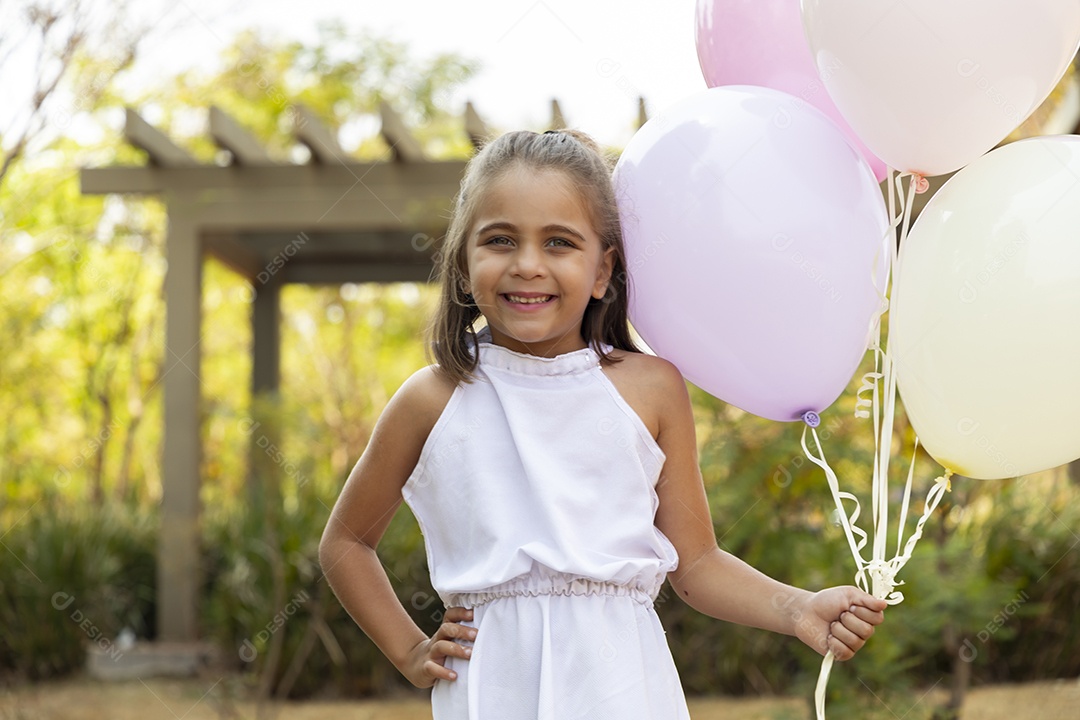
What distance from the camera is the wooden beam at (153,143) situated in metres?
6.25

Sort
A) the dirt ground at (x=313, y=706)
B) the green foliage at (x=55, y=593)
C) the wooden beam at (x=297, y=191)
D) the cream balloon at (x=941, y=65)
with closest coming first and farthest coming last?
the cream balloon at (x=941, y=65) < the dirt ground at (x=313, y=706) < the green foliage at (x=55, y=593) < the wooden beam at (x=297, y=191)

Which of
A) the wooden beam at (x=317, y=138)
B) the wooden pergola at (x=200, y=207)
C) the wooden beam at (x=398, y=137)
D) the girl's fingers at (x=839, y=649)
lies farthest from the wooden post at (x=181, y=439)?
the girl's fingers at (x=839, y=649)

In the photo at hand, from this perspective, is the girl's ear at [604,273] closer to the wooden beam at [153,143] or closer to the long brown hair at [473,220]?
the long brown hair at [473,220]

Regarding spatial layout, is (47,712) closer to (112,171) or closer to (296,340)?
(112,171)

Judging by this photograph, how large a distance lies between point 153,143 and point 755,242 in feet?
18.2

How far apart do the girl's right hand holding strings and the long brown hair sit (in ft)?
1.15

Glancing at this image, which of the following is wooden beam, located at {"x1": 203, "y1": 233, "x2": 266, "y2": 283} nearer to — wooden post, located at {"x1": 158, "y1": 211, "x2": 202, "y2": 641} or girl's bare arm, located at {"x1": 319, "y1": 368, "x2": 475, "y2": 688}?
wooden post, located at {"x1": 158, "y1": 211, "x2": 202, "y2": 641}

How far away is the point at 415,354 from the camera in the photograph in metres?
15.6

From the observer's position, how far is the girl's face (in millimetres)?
1647

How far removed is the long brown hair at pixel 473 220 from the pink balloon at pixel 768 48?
12.9 inches

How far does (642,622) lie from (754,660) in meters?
4.07

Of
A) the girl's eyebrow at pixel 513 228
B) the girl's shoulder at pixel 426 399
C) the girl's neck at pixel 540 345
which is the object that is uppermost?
the girl's eyebrow at pixel 513 228

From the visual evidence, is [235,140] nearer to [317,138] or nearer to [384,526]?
[317,138]

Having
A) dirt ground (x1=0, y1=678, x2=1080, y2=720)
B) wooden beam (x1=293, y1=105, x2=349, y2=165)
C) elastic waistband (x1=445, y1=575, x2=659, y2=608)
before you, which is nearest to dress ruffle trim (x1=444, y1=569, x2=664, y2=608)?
elastic waistband (x1=445, y1=575, x2=659, y2=608)
